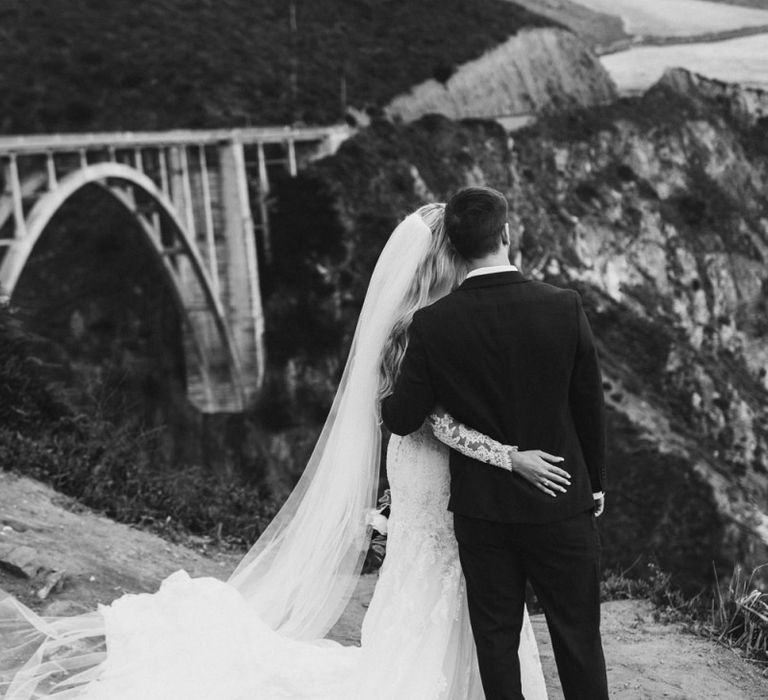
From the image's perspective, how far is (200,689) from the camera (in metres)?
4.05

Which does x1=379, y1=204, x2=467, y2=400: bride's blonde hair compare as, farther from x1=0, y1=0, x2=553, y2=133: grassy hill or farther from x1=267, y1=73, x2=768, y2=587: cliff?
x1=0, y1=0, x2=553, y2=133: grassy hill

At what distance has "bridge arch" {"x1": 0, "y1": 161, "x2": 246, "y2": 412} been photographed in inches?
849

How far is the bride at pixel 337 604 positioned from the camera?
3598 millimetres

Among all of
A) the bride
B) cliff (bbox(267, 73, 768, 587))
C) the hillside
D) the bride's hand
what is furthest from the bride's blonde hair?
the hillside

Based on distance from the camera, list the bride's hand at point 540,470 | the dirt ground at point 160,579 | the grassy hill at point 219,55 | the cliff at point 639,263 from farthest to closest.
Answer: the grassy hill at point 219,55, the cliff at point 639,263, the dirt ground at point 160,579, the bride's hand at point 540,470

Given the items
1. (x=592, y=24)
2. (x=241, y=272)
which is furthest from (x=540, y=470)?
(x=592, y=24)

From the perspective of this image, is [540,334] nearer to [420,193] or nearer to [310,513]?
[310,513]

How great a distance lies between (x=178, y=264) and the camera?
31.9m

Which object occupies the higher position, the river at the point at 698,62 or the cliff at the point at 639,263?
the river at the point at 698,62

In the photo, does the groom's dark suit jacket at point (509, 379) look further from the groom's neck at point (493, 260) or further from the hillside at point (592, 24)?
the hillside at point (592, 24)

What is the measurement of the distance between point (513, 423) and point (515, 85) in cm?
4177

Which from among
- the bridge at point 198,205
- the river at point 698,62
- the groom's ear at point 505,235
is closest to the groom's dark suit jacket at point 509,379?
the groom's ear at point 505,235

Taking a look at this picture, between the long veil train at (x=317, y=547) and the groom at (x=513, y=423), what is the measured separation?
0.45 meters

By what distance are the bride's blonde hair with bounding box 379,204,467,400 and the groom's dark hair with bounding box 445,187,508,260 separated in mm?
250
